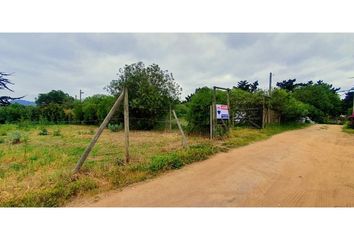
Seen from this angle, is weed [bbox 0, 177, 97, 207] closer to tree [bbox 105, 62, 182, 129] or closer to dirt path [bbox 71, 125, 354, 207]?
dirt path [bbox 71, 125, 354, 207]

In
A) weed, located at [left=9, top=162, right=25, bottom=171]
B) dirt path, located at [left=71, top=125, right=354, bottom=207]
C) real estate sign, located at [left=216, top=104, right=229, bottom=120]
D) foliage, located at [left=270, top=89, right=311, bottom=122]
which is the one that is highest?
foliage, located at [left=270, top=89, right=311, bottom=122]

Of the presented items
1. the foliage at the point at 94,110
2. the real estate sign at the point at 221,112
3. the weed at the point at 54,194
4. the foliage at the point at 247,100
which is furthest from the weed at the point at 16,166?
the foliage at the point at 94,110

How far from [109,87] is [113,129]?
3715 mm

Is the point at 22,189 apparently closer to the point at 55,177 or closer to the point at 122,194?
the point at 55,177

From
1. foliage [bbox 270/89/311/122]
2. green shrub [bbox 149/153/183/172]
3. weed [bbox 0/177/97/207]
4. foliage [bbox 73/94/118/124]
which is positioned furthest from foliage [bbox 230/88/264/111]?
weed [bbox 0/177/97/207]

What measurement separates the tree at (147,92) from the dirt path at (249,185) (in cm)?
961

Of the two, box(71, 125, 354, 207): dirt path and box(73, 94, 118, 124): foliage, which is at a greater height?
box(73, 94, 118, 124): foliage

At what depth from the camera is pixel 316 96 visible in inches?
1254

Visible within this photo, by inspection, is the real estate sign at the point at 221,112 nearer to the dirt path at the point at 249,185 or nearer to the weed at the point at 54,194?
the dirt path at the point at 249,185

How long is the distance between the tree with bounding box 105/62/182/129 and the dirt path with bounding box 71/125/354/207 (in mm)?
9614

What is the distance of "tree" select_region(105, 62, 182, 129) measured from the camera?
14.7 m

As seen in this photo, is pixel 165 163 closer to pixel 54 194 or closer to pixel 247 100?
pixel 54 194

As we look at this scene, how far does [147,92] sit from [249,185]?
11927 mm

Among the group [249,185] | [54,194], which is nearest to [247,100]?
[249,185]
